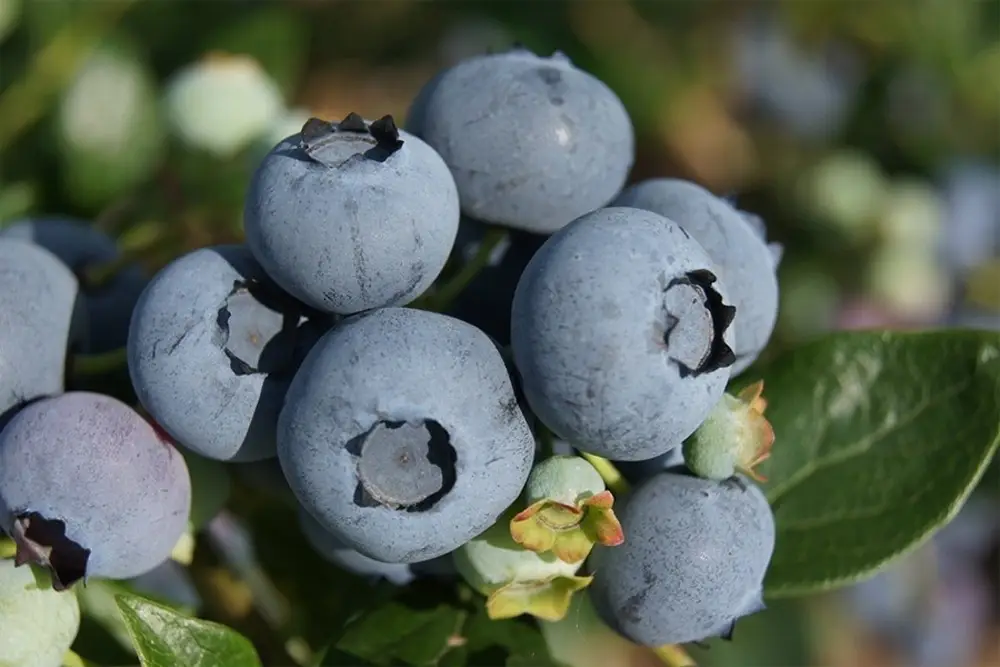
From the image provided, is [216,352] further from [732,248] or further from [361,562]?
[732,248]

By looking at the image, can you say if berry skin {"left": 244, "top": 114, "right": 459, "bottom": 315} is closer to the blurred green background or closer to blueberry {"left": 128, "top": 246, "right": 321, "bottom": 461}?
blueberry {"left": 128, "top": 246, "right": 321, "bottom": 461}

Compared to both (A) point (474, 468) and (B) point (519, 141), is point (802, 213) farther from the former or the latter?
(A) point (474, 468)

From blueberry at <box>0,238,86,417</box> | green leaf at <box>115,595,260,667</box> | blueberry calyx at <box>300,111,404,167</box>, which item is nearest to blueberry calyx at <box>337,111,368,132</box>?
blueberry calyx at <box>300,111,404,167</box>

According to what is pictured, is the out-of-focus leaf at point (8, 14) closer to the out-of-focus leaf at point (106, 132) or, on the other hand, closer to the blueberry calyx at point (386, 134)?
the out-of-focus leaf at point (106, 132)

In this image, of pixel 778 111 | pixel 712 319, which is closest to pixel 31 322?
pixel 712 319

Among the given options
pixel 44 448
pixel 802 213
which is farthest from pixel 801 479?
pixel 802 213
